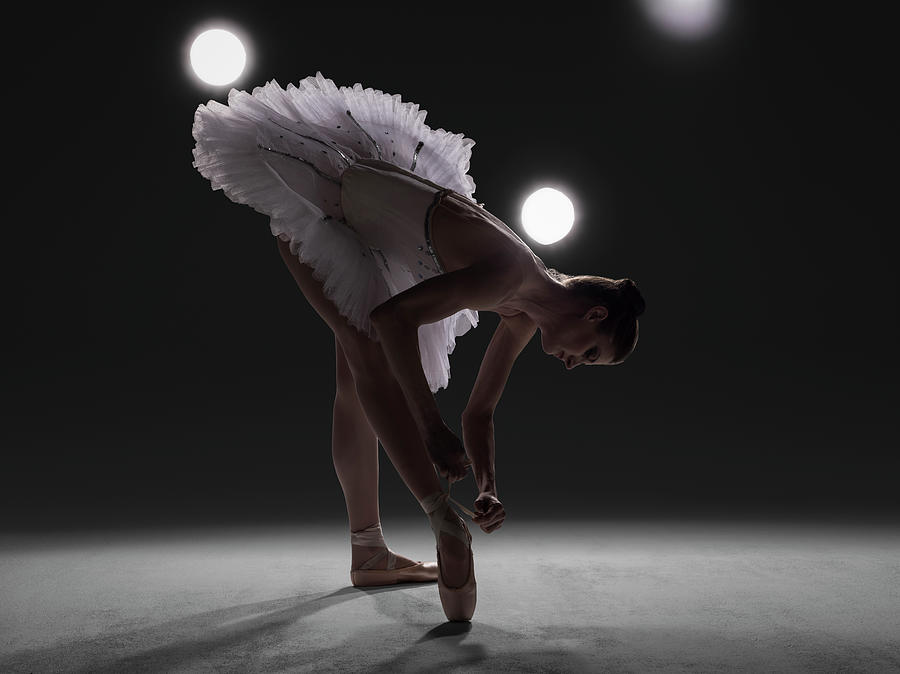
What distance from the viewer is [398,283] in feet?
6.33

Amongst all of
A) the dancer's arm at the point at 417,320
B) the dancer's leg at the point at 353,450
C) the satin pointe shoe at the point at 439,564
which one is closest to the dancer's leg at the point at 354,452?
the dancer's leg at the point at 353,450

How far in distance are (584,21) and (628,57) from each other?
32cm

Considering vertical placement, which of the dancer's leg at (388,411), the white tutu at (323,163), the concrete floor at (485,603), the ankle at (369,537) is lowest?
the concrete floor at (485,603)

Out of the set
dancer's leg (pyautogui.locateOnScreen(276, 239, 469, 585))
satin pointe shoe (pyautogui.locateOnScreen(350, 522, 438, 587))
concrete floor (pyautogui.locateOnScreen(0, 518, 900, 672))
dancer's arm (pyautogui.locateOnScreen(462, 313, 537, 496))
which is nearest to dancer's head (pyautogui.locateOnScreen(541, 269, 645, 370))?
dancer's arm (pyautogui.locateOnScreen(462, 313, 537, 496))

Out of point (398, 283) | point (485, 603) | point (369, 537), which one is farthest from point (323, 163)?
point (485, 603)

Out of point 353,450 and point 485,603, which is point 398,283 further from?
point 485,603

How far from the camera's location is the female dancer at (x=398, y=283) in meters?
1.56

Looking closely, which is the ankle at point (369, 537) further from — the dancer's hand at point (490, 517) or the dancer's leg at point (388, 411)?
the dancer's hand at point (490, 517)

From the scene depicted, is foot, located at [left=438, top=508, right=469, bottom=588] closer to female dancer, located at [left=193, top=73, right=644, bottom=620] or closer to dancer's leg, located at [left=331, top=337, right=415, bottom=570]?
female dancer, located at [left=193, top=73, right=644, bottom=620]

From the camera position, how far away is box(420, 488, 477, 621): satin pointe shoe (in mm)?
1555

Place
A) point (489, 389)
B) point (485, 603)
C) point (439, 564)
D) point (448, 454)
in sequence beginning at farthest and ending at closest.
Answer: point (489, 389) < point (485, 603) < point (439, 564) < point (448, 454)

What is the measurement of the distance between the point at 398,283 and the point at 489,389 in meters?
0.28

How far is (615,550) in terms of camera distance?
7.12 feet

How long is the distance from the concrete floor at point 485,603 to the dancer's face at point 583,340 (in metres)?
0.43
